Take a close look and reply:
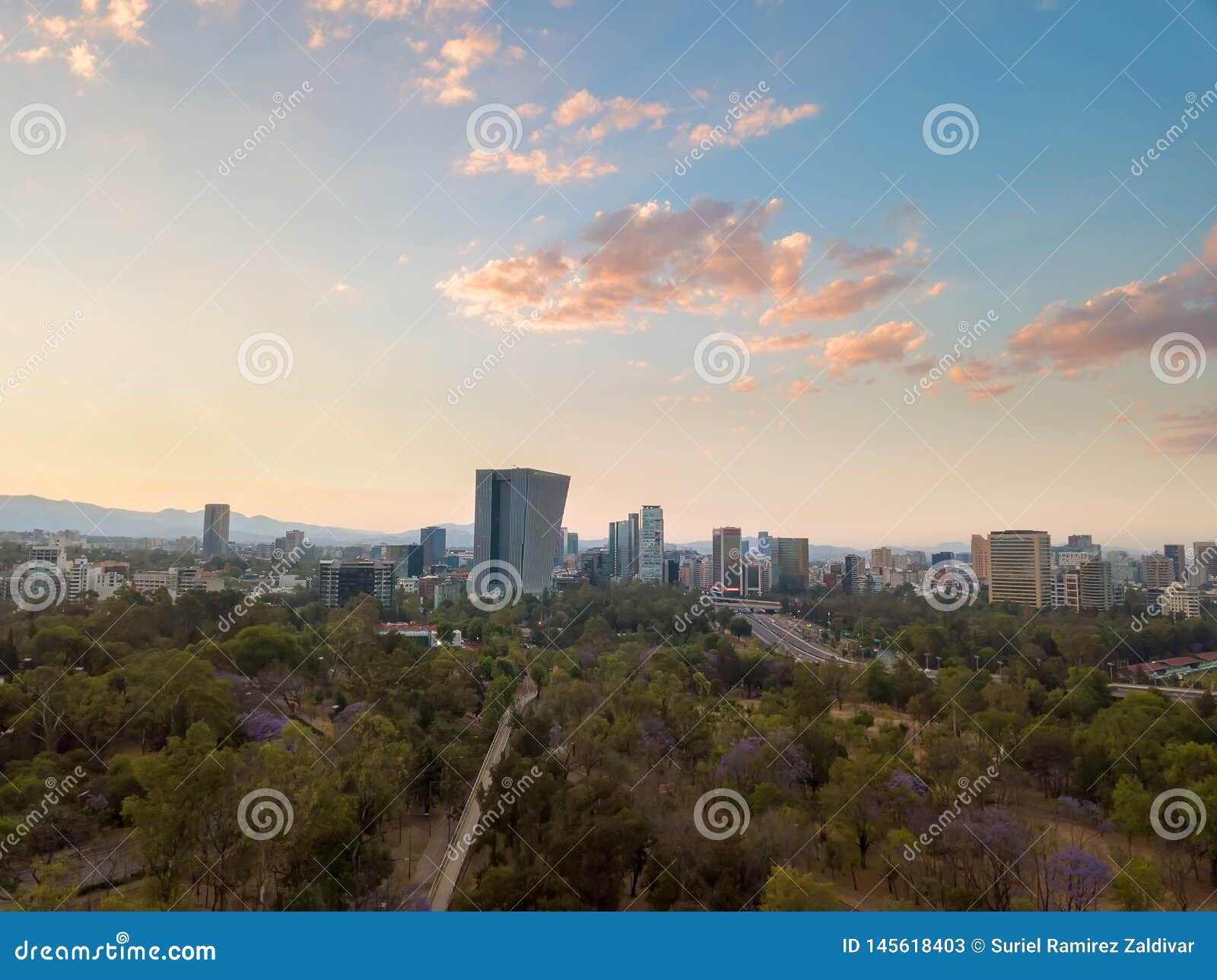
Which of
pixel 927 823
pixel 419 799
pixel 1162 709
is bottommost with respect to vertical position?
pixel 419 799

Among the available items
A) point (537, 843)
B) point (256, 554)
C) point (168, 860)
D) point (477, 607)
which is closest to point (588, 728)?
point (537, 843)

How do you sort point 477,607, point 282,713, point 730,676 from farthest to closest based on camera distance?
point 477,607 < point 730,676 < point 282,713

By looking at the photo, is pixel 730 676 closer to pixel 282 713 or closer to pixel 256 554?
pixel 282 713
